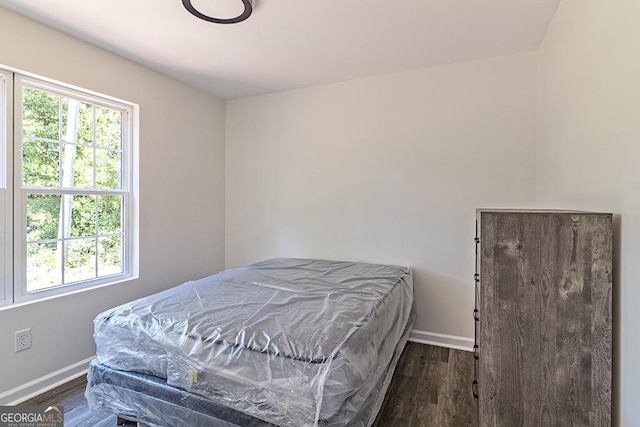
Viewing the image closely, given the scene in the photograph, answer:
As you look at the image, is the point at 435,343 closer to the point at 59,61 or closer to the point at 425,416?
the point at 425,416

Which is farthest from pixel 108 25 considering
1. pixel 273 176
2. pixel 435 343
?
pixel 435 343

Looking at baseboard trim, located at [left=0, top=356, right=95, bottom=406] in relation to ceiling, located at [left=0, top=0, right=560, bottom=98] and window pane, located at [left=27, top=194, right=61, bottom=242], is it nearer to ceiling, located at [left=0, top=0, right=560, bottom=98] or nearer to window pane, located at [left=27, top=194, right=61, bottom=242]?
window pane, located at [left=27, top=194, right=61, bottom=242]

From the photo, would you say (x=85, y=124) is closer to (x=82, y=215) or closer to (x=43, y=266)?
(x=82, y=215)

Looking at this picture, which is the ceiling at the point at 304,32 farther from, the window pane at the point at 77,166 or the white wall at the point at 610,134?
the window pane at the point at 77,166

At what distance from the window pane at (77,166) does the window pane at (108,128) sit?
0.15m

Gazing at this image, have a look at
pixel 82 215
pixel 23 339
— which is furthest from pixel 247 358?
pixel 82 215

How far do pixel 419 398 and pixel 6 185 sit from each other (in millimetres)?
3034

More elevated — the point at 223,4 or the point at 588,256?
the point at 223,4

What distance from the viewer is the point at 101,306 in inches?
97.1

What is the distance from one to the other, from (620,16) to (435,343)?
254 centimetres

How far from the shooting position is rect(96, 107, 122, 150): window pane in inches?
101

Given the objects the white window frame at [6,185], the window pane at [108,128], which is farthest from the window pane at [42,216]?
the window pane at [108,128]

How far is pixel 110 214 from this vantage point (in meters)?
2.64

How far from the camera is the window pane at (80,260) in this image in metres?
2.34
